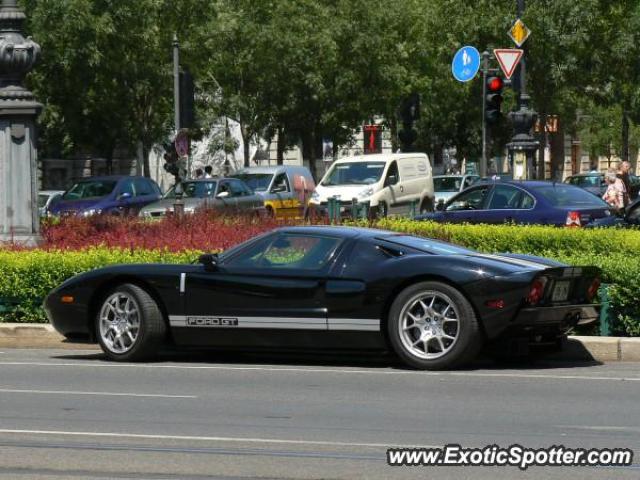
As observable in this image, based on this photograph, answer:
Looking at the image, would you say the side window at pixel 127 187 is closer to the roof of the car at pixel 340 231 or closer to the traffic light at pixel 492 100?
the traffic light at pixel 492 100

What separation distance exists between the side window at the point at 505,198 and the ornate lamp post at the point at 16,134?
353 inches

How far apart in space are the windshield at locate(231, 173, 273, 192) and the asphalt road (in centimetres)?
2515

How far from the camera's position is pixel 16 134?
19391 mm

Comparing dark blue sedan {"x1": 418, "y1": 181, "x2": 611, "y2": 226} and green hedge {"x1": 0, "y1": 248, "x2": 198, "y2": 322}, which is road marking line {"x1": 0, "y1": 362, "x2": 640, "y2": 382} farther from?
dark blue sedan {"x1": 418, "y1": 181, "x2": 611, "y2": 226}

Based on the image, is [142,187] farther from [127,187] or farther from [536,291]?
[536,291]

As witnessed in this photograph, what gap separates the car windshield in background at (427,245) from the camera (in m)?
13.1

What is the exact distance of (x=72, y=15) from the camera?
4734 centimetres

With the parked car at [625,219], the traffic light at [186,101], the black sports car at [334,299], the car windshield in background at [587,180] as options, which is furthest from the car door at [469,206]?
the car windshield in background at [587,180]

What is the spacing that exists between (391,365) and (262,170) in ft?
88.3

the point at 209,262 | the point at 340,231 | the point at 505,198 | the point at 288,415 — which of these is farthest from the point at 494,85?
the point at 288,415

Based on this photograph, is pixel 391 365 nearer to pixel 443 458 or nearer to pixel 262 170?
pixel 443 458

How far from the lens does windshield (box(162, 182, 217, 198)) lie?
3606 centimetres

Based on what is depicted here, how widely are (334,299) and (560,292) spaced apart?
1.84 meters

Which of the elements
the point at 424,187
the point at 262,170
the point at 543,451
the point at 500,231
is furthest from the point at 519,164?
the point at 543,451
